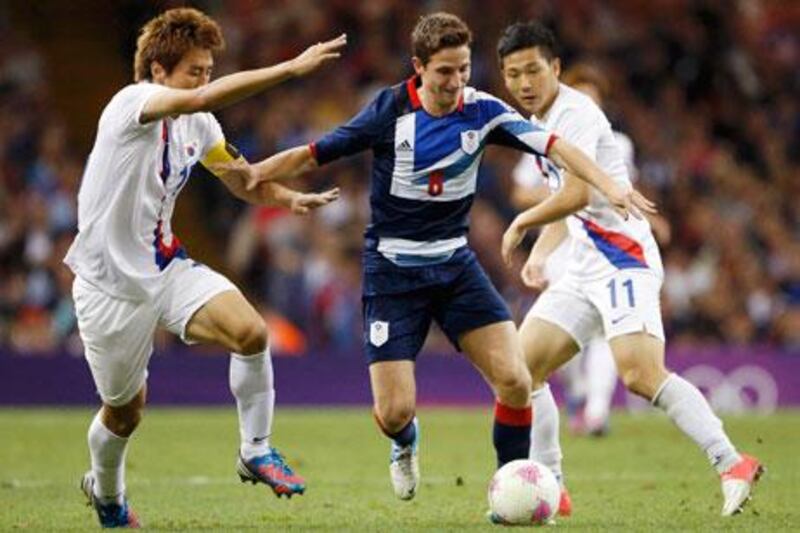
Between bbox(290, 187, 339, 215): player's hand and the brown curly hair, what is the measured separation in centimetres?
87

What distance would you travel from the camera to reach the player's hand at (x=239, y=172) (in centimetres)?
927

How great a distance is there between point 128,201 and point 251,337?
3.01ft

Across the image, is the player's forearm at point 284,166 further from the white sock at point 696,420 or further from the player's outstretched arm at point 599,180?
the white sock at point 696,420

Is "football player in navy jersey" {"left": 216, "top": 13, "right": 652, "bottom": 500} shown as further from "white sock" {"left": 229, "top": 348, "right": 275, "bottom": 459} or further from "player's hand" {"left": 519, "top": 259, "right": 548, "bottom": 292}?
"player's hand" {"left": 519, "top": 259, "right": 548, "bottom": 292}

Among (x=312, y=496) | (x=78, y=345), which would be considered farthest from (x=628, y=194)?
(x=78, y=345)

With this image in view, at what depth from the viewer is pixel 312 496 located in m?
11.3

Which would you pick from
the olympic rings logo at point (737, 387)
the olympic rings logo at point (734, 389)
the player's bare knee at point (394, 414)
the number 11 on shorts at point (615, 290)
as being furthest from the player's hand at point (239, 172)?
the olympic rings logo at point (737, 387)

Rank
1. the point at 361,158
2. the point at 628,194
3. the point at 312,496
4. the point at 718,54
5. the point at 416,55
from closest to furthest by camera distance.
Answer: the point at 628,194 < the point at 416,55 < the point at 312,496 < the point at 361,158 < the point at 718,54

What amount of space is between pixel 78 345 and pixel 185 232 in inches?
140

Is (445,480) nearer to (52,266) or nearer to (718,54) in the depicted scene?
(52,266)

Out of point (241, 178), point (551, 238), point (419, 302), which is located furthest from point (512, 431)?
point (241, 178)

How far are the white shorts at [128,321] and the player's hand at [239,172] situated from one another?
1.80ft

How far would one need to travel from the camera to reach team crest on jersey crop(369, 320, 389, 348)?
9.68 meters

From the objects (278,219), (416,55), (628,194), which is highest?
(416,55)
